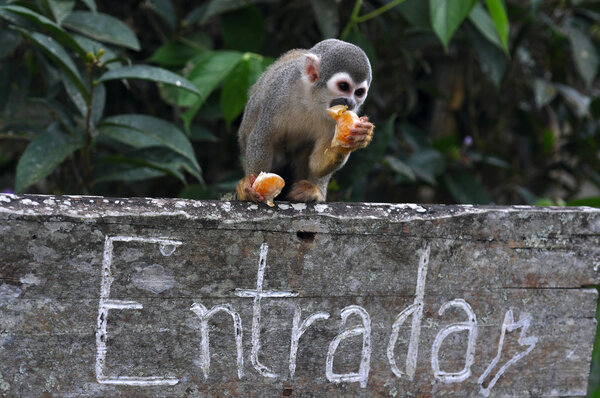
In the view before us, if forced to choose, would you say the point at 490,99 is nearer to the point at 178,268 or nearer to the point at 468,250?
the point at 468,250

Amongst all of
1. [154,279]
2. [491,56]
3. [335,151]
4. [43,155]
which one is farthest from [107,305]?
[491,56]

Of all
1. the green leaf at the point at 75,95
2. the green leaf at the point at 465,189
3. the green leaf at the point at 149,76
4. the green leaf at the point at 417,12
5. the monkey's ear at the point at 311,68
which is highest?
the green leaf at the point at 417,12

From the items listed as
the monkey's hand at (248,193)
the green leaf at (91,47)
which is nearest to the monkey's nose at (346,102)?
the monkey's hand at (248,193)

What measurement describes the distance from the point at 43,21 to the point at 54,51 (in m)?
0.09

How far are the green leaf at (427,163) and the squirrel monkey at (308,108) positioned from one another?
82 cm

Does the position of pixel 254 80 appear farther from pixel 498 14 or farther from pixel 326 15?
pixel 498 14

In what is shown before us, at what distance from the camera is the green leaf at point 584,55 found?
297 cm

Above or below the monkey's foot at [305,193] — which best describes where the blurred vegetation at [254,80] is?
above

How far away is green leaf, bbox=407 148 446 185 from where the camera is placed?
2.71m

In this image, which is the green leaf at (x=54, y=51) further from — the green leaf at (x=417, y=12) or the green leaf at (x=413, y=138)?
the green leaf at (x=413, y=138)

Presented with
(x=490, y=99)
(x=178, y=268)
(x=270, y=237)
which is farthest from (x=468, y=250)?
(x=490, y=99)

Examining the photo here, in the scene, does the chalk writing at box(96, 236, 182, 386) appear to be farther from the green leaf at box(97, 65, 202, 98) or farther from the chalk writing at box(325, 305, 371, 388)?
the green leaf at box(97, 65, 202, 98)

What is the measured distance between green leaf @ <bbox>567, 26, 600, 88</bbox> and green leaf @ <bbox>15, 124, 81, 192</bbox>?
2269 millimetres

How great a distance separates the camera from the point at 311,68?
75.3 inches
